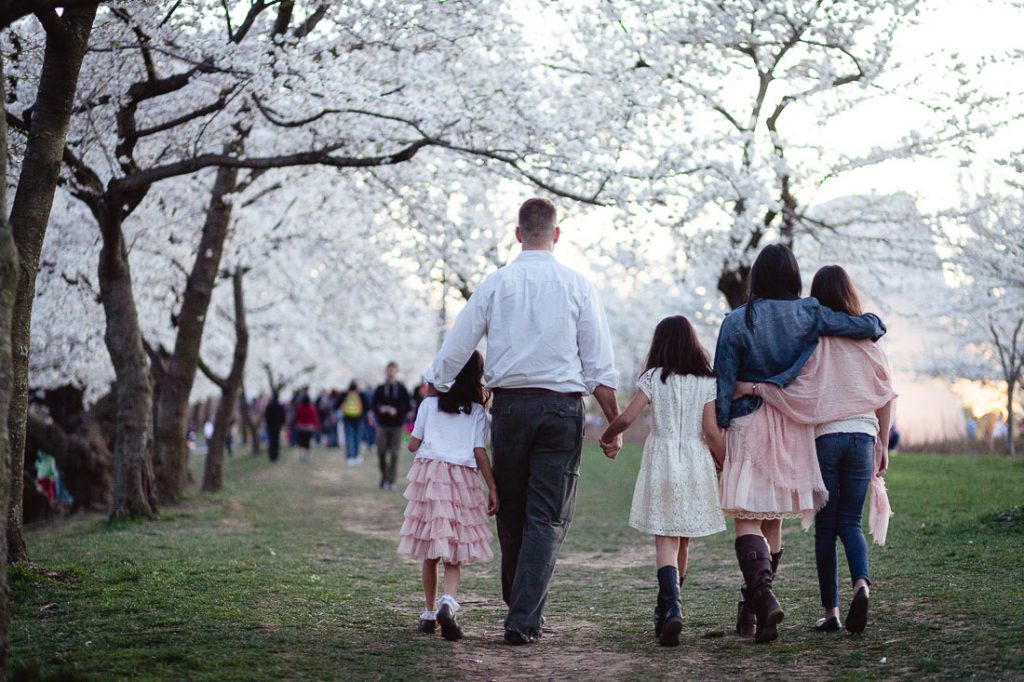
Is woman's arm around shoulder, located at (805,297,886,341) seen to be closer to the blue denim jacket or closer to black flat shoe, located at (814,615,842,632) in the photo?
the blue denim jacket

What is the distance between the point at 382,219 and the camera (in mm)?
21469

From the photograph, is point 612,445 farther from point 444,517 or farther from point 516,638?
point 516,638

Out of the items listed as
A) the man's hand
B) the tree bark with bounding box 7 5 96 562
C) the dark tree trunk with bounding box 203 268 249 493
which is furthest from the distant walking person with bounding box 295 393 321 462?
the man's hand

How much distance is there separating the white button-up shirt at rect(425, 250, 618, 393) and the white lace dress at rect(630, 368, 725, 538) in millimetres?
390

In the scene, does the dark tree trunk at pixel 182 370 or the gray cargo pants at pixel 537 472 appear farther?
the dark tree trunk at pixel 182 370

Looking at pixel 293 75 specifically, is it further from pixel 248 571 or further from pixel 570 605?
pixel 570 605

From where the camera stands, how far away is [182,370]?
612 inches

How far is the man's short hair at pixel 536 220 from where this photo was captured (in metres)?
6.20

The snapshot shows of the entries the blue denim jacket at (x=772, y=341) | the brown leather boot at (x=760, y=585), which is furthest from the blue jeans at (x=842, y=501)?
the blue denim jacket at (x=772, y=341)

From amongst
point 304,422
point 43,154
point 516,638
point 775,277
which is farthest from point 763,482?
point 304,422

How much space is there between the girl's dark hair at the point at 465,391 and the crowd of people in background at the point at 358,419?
0.86 ft

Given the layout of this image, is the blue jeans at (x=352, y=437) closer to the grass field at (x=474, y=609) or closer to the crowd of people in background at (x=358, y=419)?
the crowd of people in background at (x=358, y=419)

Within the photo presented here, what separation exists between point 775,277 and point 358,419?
71.0ft

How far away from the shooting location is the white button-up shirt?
601 cm
